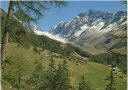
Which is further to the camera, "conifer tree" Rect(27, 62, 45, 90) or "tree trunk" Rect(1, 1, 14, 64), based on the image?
"conifer tree" Rect(27, 62, 45, 90)

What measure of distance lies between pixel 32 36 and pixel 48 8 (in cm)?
201

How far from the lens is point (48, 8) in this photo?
20703 mm

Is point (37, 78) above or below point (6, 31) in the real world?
below

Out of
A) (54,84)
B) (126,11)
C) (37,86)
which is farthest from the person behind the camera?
(37,86)

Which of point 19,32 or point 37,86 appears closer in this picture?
point 19,32

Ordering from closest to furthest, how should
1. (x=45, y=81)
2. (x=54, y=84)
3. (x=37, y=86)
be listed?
(x=54, y=84), (x=45, y=81), (x=37, y=86)

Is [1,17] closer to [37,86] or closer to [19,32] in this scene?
[19,32]

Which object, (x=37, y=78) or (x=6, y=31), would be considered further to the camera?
(x=37, y=78)

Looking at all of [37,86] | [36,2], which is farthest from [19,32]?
[37,86]

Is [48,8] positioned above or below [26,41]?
above

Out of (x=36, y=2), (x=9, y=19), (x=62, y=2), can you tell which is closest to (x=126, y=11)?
(x=62, y=2)

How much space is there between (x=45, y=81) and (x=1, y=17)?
113724 mm

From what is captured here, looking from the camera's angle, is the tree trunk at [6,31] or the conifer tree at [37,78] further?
the conifer tree at [37,78]

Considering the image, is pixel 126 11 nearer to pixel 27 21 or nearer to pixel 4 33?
pixel 27 21
